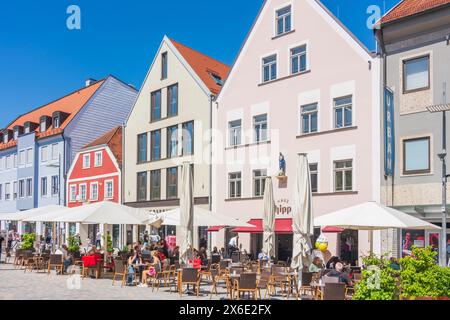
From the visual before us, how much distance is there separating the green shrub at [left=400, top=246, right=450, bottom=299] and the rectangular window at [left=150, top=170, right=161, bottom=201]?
29.0m

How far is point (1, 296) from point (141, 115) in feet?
85.5

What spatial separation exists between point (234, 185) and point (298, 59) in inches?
327

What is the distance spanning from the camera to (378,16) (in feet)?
78.5

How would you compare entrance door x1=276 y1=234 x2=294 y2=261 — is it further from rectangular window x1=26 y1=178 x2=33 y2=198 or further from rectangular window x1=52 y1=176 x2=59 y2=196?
rectangular window x1=26 y1=178 x2=33 y2=198

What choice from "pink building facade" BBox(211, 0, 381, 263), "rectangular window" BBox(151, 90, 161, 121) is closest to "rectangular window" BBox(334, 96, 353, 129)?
"pink building facade" BBox(211, 0, 381, 263)

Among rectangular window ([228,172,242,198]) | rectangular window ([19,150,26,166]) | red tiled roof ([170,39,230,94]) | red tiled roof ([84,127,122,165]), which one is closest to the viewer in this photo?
rectangular window ([228,172,242,198])

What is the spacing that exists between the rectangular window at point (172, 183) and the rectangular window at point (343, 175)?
1354 cm

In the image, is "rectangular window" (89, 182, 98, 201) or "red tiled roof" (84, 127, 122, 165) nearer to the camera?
"red tiled roof" (84, 127, 122, 165)

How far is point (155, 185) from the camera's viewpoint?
38625 millimetres

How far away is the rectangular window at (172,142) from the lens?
120ft

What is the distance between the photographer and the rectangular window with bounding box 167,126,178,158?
36494 millimetres

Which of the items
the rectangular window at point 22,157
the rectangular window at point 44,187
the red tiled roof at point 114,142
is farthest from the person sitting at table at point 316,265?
the rectangular window at point 22,157

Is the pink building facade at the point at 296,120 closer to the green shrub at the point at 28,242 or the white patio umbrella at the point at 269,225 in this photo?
the white patio umbrella at the point at 269,225

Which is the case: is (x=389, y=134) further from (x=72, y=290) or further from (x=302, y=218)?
(x=72, y=290)
